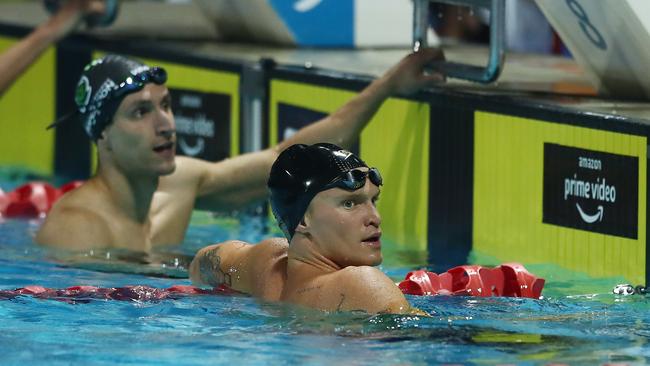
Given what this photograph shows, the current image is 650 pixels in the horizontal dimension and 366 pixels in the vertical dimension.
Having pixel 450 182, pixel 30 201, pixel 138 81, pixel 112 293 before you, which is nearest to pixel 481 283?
pixel 112 293

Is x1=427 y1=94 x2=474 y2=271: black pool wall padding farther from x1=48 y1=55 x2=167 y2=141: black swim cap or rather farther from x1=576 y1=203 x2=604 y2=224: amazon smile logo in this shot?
x1=48 y1=55 x2=167 y2=141: black swim cap

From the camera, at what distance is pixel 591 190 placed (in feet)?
17.7

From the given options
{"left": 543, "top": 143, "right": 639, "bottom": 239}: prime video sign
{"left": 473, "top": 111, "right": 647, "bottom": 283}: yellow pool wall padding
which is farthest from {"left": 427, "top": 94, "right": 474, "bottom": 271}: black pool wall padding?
{"left": 543, "top": 143, "right": 639, "bottom": 239}: prime video sign

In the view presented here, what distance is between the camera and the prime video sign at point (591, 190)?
523cm

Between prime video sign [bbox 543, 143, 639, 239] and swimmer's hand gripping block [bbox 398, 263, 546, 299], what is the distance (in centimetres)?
47

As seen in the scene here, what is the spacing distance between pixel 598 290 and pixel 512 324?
79 centimetres

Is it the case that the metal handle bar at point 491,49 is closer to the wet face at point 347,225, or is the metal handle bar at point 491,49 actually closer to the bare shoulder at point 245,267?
the bare shoulder at point 245,267

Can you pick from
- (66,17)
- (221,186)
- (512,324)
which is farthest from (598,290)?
(66,17)

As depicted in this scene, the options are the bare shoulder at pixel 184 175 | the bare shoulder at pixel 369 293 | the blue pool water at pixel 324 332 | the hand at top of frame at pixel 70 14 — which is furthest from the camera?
the hand at top of frame at pixel 70 14

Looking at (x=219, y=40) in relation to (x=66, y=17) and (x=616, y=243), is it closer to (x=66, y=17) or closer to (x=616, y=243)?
(x=66, y=17)

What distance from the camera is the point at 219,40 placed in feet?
27.6

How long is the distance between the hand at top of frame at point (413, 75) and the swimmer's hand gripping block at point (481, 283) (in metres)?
1.17

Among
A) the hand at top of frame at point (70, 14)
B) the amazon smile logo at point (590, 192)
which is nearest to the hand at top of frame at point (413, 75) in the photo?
the amazon smile logo at point (590, 192)

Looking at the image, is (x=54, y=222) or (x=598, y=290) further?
(x=54, y=222)
